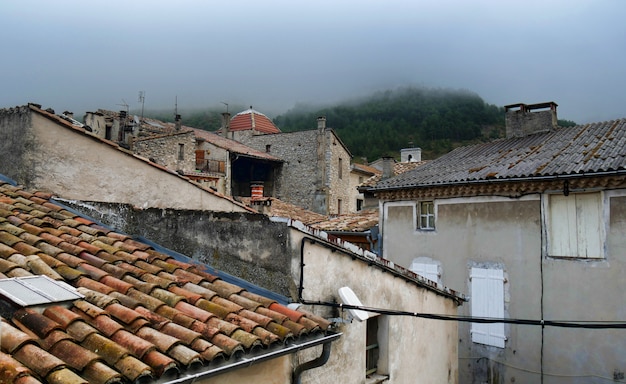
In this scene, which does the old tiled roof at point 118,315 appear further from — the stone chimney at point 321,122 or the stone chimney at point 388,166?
the stone chimney at point 321,122

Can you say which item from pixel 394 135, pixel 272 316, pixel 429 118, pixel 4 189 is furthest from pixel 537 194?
pixel 429 118

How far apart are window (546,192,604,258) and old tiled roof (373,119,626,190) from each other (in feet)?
→ 2.49

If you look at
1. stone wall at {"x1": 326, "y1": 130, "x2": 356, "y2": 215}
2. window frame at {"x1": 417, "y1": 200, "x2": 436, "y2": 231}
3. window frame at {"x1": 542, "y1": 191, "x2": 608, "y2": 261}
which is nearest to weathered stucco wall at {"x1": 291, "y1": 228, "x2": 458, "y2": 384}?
window frame at {"x1": 542, "y1": 191, "x2": 608, "y2": 261}

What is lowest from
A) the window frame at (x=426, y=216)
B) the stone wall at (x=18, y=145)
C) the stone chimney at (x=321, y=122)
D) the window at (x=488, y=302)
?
the window at (x=488, y=302)

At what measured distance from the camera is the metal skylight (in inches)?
130

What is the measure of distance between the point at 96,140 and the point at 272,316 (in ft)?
16.0

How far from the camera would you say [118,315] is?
352 centimetres

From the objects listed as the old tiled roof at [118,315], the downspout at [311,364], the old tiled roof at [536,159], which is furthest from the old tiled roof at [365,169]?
the downspout at [311,364]

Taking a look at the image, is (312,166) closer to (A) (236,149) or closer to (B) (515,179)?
(A) (236,149)

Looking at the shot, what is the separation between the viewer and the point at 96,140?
7.34 metres

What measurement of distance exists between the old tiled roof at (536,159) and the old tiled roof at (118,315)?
8.68 meters

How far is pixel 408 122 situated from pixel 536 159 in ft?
199

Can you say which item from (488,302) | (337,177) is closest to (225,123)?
(337,177)

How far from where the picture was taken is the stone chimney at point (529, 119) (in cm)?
1487
